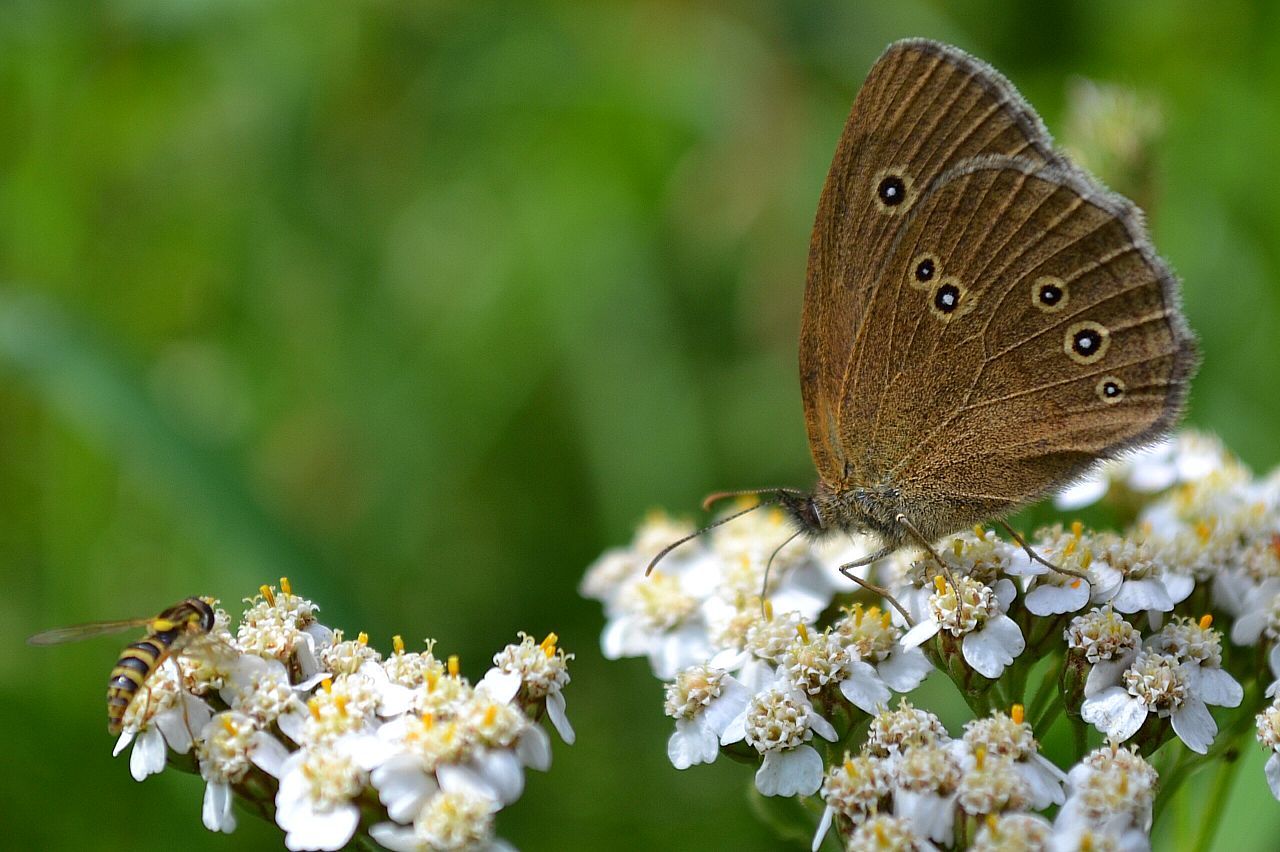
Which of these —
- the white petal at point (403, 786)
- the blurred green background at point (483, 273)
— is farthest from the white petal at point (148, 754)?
the blurred green background at point (483, 273)

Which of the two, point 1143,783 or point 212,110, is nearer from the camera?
point 1143,783

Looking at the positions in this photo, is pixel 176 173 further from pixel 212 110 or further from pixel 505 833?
pixel 505 833

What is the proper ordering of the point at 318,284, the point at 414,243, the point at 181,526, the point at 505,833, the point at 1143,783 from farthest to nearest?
the point at 414,243 → the point at 318,284 → the point at 181,526 → the point at 505,833 → the point at 1143,783

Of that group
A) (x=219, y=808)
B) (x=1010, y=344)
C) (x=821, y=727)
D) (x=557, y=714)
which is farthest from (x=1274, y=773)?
(x=219, y=808)

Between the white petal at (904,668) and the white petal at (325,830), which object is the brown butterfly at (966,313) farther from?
the white petal at (325,830)

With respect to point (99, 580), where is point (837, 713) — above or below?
below

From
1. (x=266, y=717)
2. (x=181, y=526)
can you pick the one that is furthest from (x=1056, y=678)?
(x=181, y=526)

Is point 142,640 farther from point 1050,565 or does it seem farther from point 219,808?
point 1050,565

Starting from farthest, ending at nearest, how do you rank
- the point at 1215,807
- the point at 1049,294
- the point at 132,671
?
1. the point at 1049,294
2. the point at 1215,807
3. the point at 132,671
